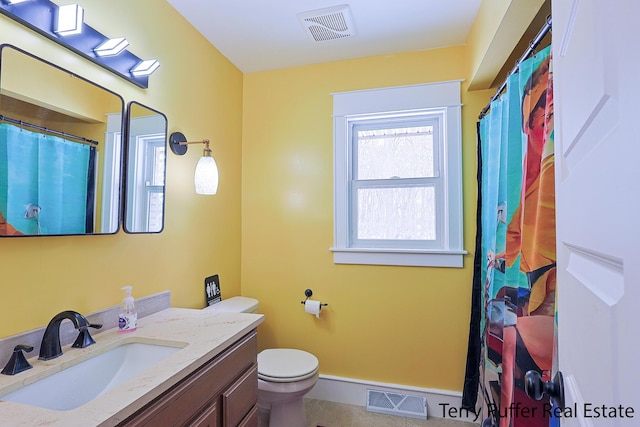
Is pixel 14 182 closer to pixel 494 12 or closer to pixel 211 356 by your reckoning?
pixel 211 356

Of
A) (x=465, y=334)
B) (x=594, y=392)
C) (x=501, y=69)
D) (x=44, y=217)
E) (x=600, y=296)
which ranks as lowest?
Result: (x=465, y=334)

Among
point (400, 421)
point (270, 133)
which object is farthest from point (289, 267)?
point (400, 421)

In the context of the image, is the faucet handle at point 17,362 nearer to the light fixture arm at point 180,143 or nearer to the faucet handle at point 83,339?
the faucet handle at point 83,339

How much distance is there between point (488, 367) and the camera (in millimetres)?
1538

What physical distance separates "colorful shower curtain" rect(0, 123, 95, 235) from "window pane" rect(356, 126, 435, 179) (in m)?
1.65

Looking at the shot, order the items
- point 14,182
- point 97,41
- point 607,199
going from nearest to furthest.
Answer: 1. point 607,199
2. point 14,182
3. point 97,41

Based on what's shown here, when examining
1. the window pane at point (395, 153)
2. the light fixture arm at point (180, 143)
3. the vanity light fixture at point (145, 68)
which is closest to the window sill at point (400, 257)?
the window pane at point (395, 153)

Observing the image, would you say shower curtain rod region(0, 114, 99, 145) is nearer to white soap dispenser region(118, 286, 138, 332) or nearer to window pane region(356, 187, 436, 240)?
white soap dispenser region(118, 286, 138, 332)

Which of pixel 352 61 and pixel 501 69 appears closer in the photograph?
pixel 501 69

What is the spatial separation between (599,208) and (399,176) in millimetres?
1817

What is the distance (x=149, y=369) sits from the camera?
908 mm

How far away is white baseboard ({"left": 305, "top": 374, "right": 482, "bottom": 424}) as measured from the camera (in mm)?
1963

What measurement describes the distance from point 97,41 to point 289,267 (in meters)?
1.68

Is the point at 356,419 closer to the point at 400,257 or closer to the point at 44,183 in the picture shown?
the point at 400,257
